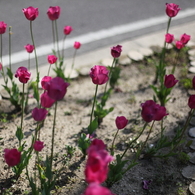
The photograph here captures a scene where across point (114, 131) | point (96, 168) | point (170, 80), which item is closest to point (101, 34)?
point (114, 131)

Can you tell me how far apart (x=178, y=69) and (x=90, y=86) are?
0.97 m

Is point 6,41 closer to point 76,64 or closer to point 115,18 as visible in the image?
point 76,64

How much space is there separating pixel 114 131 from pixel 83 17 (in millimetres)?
2454

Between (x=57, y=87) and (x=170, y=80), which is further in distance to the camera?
(x=170, y=80)

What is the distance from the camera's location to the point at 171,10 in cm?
234

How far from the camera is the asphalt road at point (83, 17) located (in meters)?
3.72

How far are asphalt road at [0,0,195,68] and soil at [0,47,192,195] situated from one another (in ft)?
2.42

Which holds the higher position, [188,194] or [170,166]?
[170,166]

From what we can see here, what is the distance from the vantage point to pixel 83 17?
4.40 m

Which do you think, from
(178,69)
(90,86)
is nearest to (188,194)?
(90,86)

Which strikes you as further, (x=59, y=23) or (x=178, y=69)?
(x=59, y=23)

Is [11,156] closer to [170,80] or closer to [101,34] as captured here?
[170,80]

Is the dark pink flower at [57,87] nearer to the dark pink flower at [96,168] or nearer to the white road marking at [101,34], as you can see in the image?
the dark pink flower at [96,168]

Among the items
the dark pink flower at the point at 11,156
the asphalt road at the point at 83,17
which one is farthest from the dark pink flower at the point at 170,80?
the asphalt road at the point at 83,17
